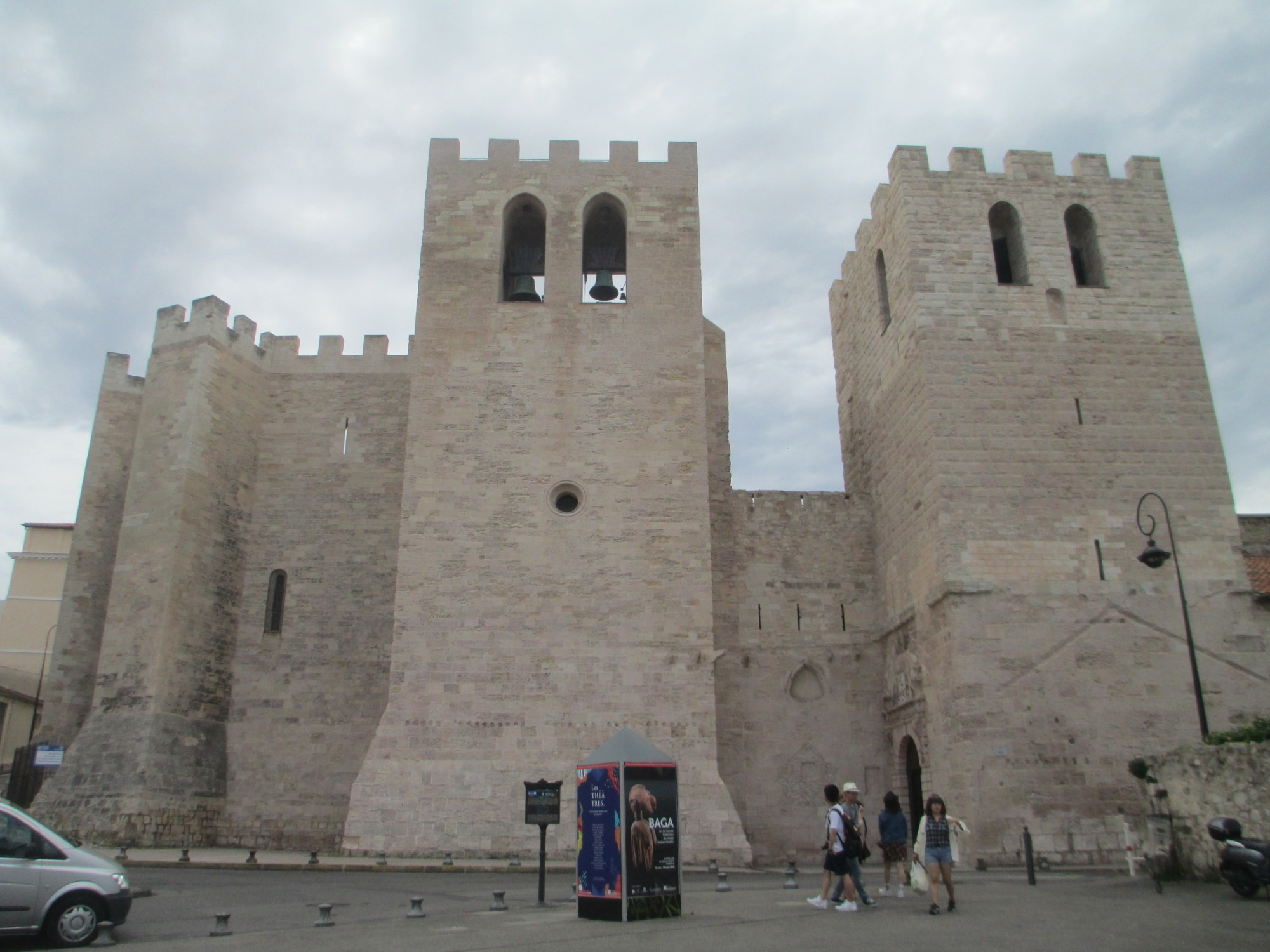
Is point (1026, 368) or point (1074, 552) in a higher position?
point (1026, 368)

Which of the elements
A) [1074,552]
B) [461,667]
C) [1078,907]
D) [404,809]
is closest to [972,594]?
[1074,552]

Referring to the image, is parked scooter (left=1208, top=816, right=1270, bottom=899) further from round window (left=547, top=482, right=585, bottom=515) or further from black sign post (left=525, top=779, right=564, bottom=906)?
round window (left=547, top=482, right=585, bottom=515)

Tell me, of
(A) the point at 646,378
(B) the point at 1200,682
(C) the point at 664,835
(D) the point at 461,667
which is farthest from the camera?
(A) the point at 646,378

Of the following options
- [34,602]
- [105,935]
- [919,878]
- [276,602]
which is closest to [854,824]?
[919,878]

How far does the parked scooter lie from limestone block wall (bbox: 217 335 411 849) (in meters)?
12.9

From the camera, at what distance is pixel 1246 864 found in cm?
869

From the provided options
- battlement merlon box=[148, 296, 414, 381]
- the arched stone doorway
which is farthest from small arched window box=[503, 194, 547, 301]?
the arched stone doorway

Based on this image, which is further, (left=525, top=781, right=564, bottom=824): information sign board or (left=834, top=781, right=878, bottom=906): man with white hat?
(left=525, top=781, right=564, bottom=824): information sign board

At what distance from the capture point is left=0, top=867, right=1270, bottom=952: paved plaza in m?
6.70

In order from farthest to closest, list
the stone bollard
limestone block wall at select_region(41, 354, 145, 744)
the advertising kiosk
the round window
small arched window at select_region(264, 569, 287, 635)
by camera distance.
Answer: small arched window at select_region(264, 569, 287, 635) → limestone block wall at select_region(41, 354, 145, 744) → the round window → the advertising kiosk → the stone bollard

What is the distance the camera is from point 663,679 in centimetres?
1488

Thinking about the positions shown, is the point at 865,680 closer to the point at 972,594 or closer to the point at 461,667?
the point at 972,594

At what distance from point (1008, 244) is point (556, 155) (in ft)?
26.8

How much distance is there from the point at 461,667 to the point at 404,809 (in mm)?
2142
